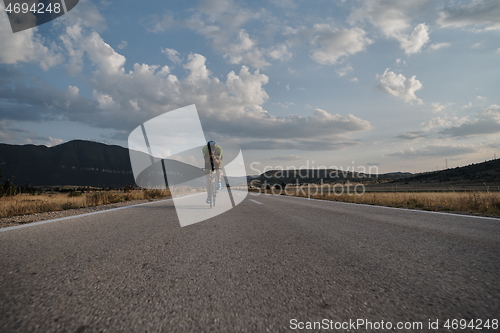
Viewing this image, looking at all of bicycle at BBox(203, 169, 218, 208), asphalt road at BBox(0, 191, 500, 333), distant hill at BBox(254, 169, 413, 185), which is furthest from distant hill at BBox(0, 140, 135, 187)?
asphalt road at BBox(0, 191, 500, 333)

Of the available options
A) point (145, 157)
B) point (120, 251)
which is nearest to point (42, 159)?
point (145, 157)

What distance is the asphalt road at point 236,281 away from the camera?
1.73m

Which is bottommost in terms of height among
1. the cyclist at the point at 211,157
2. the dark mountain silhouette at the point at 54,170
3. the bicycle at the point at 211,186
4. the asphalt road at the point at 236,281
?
the asphalt road at the point at 236,281

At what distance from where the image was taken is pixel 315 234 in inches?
190

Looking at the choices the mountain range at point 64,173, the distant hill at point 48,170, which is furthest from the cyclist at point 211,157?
the distant hill at point 48,170

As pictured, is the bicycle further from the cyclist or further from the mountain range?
the mountain range

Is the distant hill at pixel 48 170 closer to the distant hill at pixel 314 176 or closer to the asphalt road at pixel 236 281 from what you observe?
the distant hill at pixel 314 176

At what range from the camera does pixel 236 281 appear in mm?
2420

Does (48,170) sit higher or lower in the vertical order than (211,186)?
higher

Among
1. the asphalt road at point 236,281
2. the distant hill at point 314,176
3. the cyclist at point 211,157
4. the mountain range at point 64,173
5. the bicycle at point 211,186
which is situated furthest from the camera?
the mountain range at point 64,173

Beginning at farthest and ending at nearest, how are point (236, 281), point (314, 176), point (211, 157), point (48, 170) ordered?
point (48, 170)
point (314, 176)
point (211, 157)
point (236, 281)

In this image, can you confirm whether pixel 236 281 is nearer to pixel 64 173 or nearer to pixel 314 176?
pixel 314 176

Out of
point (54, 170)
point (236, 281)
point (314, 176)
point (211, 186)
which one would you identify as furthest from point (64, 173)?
point (236, 281)

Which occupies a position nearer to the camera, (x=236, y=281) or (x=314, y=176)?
(x=236, y=281)
